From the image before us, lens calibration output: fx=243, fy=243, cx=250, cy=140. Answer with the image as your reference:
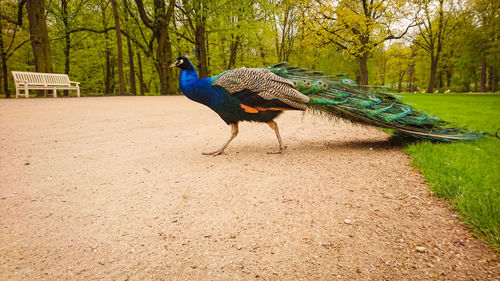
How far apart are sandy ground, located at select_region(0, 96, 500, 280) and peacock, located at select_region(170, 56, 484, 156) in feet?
1.93

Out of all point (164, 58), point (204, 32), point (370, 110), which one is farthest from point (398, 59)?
point (370, 110)

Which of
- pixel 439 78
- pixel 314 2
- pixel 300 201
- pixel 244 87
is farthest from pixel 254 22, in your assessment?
pixel 439 78

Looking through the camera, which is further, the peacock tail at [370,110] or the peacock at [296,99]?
the peacock tail at [370,110]

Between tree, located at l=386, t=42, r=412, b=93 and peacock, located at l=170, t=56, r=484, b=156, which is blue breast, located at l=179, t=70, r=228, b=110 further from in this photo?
tree, located at l=386, t=42, r=412, b=93

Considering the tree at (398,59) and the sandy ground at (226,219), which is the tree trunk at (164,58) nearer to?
the sandy ground at (226,219)

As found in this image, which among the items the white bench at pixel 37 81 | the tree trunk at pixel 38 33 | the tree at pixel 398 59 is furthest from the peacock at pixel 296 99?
the tree at pixel 398 59

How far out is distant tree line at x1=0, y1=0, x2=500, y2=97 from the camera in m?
16.5

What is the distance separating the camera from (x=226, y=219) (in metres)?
2.08

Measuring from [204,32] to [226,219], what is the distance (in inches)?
730

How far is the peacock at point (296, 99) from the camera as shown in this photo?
353 centimetres

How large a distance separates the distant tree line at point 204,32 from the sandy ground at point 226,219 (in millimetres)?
9930

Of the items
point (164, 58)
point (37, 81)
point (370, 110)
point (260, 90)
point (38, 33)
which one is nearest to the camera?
point (260, 90)

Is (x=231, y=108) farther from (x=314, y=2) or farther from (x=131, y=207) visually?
(x=314, y=2)

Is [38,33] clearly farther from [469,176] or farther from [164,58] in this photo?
[469,176]
